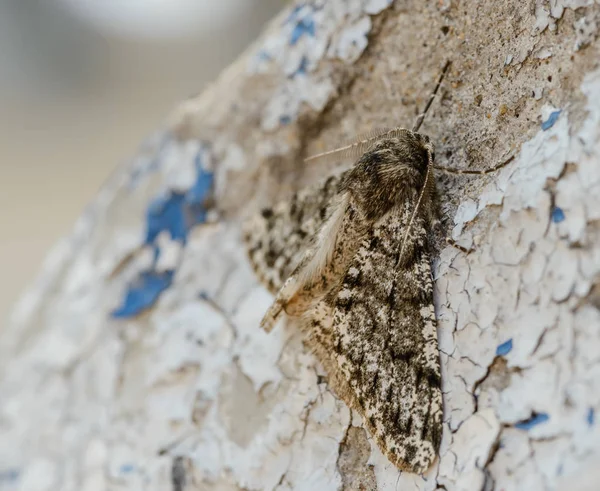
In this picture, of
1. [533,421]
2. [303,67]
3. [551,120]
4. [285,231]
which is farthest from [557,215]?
[303,67]

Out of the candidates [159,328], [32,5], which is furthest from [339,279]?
[32,5]

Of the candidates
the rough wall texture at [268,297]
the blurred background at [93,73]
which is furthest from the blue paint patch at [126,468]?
the blurred background at [93,73]

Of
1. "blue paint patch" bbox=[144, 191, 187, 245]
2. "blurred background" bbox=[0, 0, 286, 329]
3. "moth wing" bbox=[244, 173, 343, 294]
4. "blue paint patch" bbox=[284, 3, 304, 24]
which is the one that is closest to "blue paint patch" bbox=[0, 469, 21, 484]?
"blue paint patch" bbox=[144, 191, 187, 245]

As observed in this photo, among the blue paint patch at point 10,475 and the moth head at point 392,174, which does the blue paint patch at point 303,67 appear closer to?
the moth head at point 392,174

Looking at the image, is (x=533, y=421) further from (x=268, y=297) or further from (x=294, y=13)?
(x=294, y=13)

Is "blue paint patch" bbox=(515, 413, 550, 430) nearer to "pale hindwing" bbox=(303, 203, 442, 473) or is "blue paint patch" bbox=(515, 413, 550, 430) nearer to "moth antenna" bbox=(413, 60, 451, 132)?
"pale hindwing" bbox=(303, 203, 442, 473)

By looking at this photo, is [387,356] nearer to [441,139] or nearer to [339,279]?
[339,279]
